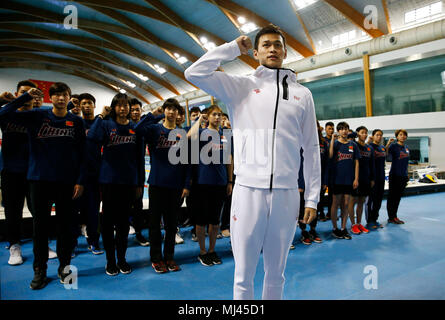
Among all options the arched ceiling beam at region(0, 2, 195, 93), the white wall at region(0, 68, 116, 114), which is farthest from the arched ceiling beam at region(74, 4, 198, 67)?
the white wall at region(0, 68, 116, 114)

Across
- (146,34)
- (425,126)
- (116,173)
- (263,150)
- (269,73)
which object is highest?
(146,34)

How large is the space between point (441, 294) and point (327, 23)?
11614 mm

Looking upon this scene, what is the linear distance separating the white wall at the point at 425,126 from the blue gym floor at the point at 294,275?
820cm

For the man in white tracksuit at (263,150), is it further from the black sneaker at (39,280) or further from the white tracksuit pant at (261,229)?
the black sneaker at (39,280)

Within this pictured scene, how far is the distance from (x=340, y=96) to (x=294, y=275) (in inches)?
494

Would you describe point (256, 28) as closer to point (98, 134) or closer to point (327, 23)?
point (327, 23)

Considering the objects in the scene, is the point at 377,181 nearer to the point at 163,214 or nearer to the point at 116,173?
the point at 163,214

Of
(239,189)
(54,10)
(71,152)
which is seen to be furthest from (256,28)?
(239,189)

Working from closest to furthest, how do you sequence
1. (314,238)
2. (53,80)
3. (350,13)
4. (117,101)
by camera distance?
1. (117,101)
2. (314,238)
3. (350,13)
4. (53,80)

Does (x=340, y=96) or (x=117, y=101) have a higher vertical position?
(x=340, y=96)

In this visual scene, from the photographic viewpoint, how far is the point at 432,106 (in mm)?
10562

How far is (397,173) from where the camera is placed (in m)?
5.32

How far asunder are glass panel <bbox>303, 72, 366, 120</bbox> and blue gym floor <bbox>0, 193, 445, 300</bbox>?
988cm

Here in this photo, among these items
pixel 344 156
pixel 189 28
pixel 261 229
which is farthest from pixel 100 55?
pixel 261 229
